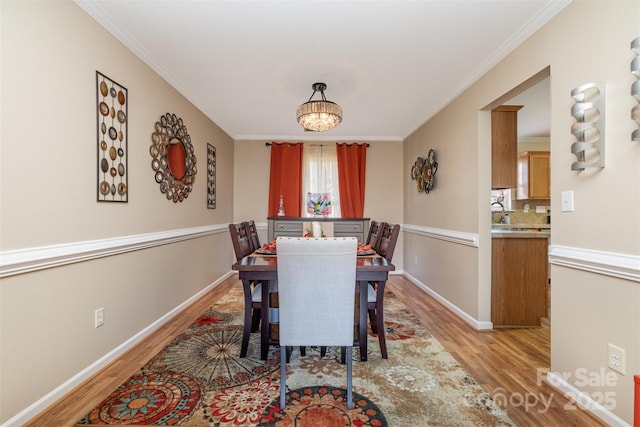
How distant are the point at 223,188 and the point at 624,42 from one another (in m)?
4.57

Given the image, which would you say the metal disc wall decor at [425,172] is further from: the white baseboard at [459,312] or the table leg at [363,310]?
the table leg at [363,310]

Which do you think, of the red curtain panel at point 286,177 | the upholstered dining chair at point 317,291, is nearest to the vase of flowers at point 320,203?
the red curtain panel at point 286,177

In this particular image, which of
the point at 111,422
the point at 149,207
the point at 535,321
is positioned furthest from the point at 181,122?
the point at 535,321

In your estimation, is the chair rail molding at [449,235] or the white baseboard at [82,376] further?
the chair rail molding at [449,235]

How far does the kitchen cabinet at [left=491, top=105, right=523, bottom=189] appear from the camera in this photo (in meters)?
2.89

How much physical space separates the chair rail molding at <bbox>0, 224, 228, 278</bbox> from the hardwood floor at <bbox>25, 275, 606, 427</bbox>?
2.67 ft

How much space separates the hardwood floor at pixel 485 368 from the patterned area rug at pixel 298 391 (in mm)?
98

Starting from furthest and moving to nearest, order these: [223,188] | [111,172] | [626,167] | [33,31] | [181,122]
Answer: [223,188] → [181,122] → [111,172] → [33,31] → [626,167]

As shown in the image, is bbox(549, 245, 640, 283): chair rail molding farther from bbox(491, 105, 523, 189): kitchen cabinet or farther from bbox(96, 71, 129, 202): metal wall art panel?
bbox(96, 71, 129, 202): metal wall art panel

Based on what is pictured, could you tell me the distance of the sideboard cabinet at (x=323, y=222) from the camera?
483cm

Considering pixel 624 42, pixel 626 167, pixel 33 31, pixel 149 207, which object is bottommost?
pixel 149 207

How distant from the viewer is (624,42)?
4.87 feet

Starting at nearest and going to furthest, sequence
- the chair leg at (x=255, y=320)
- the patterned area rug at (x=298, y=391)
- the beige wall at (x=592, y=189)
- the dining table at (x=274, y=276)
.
A: the beige wall at (x=592, y=189), the patterned area rug at (x=298, y=391), the dining table at (x=274, y=276), the chair leg at (x=255, y=320)

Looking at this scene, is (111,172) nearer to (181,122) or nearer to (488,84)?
(181,122)
